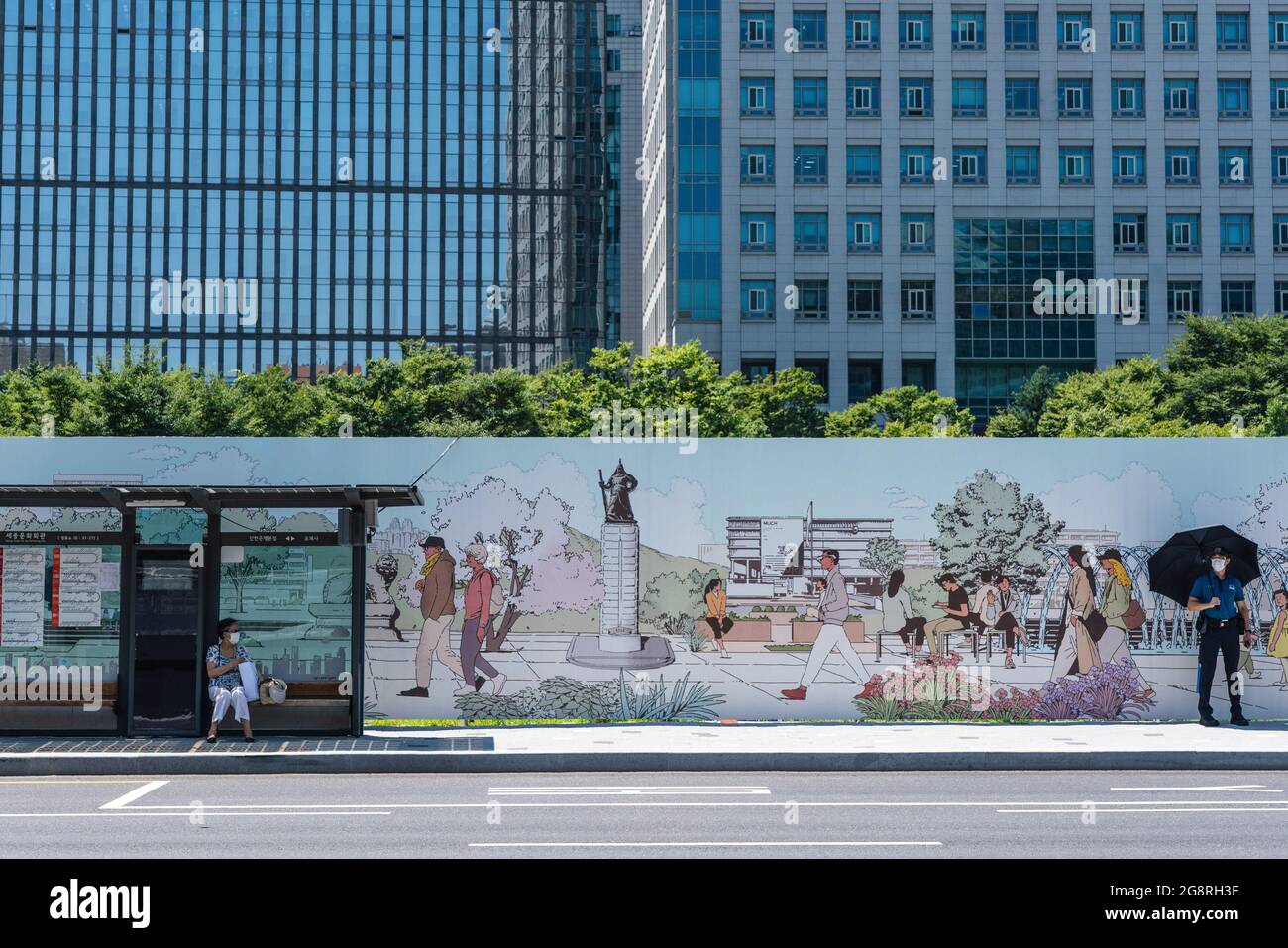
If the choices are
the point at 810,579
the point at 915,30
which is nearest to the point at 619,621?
the point at 810,579

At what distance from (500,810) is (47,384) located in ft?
145

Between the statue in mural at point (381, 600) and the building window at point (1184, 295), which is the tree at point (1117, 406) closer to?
the building window at point (1184, 295)

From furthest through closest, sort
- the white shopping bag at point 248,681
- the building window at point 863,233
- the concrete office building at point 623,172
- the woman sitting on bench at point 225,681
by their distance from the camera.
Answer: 1. the concrete office building at point 623,172
2. the building window at point 863,233
3. the white shopping bag at point 248,681
4. the woman sitting on bench at point 225,681

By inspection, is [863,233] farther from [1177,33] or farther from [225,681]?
[225,681]

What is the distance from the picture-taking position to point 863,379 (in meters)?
81.9

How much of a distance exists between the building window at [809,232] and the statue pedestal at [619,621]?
65764 mm

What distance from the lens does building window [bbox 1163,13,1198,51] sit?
82.0m

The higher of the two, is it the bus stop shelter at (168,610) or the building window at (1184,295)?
the building window at (1184,295)

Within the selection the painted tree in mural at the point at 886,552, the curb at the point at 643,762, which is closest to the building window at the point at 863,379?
the painted tree in mural at the point at 886,552

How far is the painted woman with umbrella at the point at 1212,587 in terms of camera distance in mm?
17344

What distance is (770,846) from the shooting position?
34.5ft

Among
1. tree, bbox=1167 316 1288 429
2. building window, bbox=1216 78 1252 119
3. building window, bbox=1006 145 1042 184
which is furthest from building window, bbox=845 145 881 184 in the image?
tree, bbox=1167 316 1288 429

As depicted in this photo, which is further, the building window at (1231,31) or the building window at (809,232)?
the building window at (1231,31)
